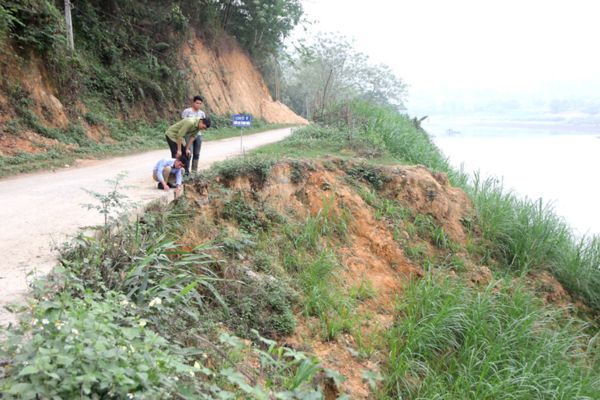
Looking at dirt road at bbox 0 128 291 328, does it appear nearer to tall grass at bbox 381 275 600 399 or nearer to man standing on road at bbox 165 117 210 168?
man standing on road at bbox 165 117 210 168

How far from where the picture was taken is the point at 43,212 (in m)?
5.75

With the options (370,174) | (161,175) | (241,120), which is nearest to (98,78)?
(241,120)

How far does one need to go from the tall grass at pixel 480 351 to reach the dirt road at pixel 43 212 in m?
3.58

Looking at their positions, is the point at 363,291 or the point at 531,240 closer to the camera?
the point at 363,291

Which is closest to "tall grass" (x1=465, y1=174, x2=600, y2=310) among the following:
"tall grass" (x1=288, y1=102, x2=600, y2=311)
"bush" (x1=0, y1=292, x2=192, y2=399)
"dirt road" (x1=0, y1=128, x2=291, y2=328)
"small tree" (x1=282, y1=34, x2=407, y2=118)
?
"tall grass" (x1=288, y1=102, x2=600, y2=311)

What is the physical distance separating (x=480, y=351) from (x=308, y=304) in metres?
2.06

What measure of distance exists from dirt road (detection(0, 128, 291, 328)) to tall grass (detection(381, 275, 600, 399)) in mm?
3578

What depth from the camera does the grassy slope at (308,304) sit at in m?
2.84

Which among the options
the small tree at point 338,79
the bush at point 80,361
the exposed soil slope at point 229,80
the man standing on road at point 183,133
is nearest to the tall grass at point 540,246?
the man standing on road at point 183,133

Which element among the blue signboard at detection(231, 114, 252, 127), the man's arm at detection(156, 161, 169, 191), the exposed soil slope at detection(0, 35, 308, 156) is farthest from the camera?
the exposed soil slope at detection(0, 35, 308, 156)

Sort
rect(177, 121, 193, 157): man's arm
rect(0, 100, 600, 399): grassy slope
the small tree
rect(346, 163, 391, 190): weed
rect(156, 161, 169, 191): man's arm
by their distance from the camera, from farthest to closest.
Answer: the small tree → rect(346, 163, 391, 190): weed → rect(177, 121, 193, 157): man's arm → rect(156, 161, 169, 191): man's arm → rect(0, 100, 600, 399): grassy slope

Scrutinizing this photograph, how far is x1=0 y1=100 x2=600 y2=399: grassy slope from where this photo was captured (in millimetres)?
2844

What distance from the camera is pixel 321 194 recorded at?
7.77m

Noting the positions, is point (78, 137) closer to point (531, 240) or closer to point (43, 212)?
point (43, 212)
